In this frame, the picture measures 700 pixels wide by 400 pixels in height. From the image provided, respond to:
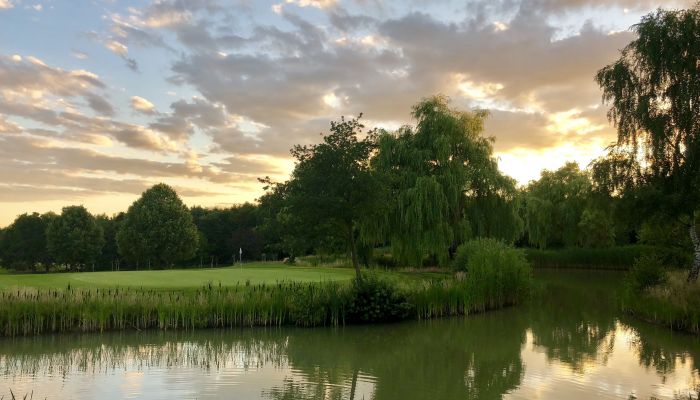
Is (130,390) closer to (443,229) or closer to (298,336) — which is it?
(298,336)

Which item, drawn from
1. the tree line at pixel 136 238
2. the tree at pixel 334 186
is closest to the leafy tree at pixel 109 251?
the tree line at pixel 136 238

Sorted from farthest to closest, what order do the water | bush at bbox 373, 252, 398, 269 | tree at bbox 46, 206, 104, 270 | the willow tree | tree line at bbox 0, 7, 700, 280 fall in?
tree at bbox 46, 206, 104, 270 < bush at bbox 373, 252, 398, 269 < the willow tree < tree line at bbox 0, 7, 700, 280 < the water

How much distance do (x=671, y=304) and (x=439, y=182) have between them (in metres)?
15.3

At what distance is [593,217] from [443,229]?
28001 mm

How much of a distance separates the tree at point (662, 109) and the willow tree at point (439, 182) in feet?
33.2

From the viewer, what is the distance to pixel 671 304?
1767 centimetres

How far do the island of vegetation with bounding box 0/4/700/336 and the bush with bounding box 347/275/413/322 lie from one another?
49mm

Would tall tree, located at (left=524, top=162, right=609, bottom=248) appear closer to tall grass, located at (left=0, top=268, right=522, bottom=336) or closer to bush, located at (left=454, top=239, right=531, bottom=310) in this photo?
bush, located at (left=454, top=239, right=531, bottom=310)

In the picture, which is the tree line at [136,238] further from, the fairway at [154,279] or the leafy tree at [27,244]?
the fairway at [154,279]

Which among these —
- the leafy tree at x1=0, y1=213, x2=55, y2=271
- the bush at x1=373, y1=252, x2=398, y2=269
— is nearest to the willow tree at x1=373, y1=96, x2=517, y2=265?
the bush at x1=373, y1=252, x2=398, y2=269

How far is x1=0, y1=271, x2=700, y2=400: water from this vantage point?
1039cm

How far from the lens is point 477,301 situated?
71.6 feet

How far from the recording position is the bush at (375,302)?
18703mm

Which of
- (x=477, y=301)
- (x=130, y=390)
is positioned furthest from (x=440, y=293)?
(x=130, y=390)
